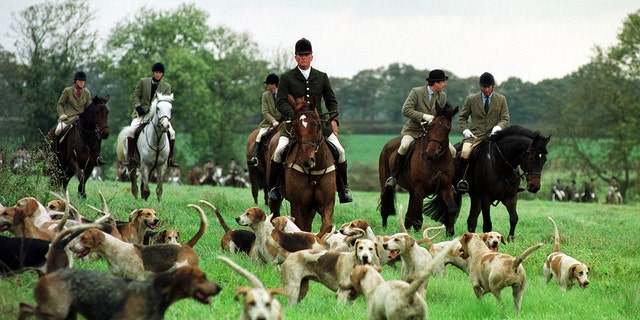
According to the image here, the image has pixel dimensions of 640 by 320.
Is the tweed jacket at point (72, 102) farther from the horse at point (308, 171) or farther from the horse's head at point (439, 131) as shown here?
the horse's head at point (439, 131)

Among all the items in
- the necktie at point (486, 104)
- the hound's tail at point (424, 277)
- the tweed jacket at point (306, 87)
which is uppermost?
the tweed jacket at point (306, 87)

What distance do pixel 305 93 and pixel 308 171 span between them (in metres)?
1.24

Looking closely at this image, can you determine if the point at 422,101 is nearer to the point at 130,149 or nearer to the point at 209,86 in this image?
the point at 130,149

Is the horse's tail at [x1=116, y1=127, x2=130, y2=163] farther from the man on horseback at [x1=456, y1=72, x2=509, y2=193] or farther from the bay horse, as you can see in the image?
the man on horseback at [x1=456, y1=72, x2=509, y2=193]

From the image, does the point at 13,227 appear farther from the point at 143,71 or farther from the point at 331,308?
the point at 143,71

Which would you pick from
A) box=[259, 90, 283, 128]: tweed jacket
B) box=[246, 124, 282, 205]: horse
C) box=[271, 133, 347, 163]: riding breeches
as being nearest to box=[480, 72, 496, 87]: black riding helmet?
box=[246, 124, 282, 205]: horse

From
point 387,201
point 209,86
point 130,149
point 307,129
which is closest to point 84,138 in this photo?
point 130,149

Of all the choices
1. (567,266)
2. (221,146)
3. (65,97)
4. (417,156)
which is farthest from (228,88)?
(567,266)

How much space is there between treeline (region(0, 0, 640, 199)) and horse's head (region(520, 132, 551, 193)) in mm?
29051

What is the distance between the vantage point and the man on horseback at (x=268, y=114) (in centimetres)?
1576

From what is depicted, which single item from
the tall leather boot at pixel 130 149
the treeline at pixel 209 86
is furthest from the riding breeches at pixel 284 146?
the treeline at pixel 209 86

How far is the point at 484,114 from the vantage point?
14.7 m

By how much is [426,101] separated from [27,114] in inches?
1295

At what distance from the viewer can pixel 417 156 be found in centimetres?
1373
